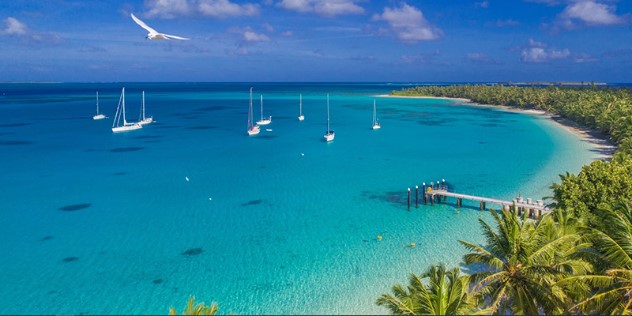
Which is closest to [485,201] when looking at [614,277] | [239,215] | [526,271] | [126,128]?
[239,215]

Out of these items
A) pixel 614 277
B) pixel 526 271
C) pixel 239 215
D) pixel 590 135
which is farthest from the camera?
pixel 590 135

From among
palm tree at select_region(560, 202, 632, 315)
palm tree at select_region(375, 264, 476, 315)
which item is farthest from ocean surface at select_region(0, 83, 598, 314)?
palm tree at select_region(560, 202, 632, 315)

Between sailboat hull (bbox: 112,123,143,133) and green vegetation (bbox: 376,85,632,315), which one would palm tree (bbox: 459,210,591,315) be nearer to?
green vegetation (bbox: 376,85,632,315)

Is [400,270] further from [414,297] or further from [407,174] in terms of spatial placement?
[407,174]

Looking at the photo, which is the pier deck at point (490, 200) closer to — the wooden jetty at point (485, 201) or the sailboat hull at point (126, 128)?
the wooden jetty at point (485, 201)

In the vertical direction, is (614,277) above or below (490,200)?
above

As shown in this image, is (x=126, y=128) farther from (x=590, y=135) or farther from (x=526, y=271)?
(x=526, y=271)
